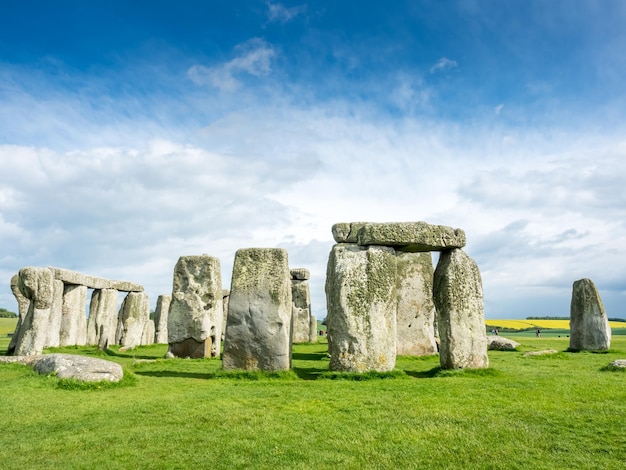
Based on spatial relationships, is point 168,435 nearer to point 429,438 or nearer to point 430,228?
point 429,438

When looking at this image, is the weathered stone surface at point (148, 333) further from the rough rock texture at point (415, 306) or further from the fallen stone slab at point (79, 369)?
the fallen stone slab at point (79, 369)

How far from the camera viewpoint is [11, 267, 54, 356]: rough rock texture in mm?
14258

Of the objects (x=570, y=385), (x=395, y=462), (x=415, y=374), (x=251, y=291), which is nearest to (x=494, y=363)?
(x=415, y=374)

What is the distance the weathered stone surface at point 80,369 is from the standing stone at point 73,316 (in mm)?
11447

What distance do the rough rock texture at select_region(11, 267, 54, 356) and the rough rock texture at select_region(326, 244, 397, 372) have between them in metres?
9.19

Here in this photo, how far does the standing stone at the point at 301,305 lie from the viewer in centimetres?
2534

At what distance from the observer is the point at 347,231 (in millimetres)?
10766

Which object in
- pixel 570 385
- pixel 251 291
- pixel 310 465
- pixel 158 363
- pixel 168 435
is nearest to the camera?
pixel 310 465

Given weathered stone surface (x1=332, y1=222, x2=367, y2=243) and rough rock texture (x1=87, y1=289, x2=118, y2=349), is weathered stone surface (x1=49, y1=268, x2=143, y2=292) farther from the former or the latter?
weathered stone surface (x1=332, y1=222, x2=367, y2=243)

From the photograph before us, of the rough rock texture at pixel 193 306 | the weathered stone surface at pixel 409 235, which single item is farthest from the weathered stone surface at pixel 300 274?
the weathered stone surface at pixel 409 235

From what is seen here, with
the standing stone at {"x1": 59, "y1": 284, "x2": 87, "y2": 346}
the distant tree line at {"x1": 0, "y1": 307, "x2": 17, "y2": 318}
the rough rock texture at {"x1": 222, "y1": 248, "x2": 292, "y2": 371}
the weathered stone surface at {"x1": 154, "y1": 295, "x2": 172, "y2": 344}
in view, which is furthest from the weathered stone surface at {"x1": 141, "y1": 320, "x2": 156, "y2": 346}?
the distant tree line at {"x1": 0, "y1": 307, "x2": 17, "y2": 318}

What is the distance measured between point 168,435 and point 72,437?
1.18 meters

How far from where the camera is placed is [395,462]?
4.99 m

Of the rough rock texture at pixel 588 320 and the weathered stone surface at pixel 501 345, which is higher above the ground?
the rough rock texture at pixel 588 320
